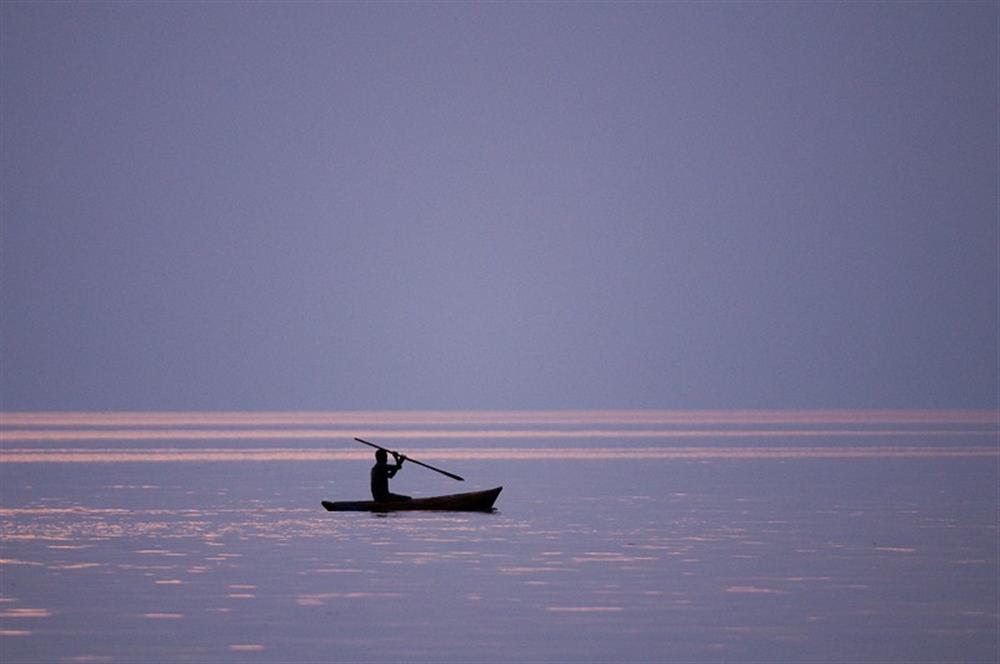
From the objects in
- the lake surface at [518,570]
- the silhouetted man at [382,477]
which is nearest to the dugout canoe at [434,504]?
the silhouetted man at [382,477]

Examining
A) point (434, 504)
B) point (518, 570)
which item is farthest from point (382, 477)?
point (518, 570)

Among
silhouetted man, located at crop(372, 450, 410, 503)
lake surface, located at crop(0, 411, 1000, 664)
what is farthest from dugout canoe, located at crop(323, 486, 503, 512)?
lake surface, located at crop(0, 411, 1000, 664)

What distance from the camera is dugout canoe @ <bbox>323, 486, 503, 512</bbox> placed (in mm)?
42781

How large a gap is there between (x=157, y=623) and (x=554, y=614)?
5.08 meters

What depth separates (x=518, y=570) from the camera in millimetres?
30297

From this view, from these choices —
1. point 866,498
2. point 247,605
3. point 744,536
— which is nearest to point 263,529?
point 744,536

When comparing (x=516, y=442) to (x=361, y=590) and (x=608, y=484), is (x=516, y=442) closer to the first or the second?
(x=608, y=484)

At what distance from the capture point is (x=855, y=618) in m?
25.0

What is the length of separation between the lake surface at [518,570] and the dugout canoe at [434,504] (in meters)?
0.30

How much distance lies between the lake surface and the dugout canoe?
Answer: 30 cm

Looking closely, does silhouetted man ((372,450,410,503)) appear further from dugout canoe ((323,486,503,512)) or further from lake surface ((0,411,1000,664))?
lake surface ((0,411,1000,664))

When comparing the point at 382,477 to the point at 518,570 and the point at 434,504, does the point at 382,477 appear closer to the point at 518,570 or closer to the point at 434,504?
the point at 434,504

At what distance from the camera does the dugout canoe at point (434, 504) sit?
140ft

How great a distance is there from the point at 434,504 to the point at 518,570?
42.3 feet
